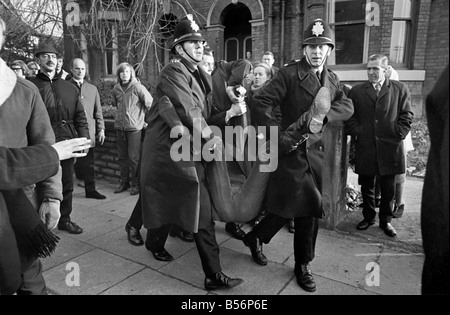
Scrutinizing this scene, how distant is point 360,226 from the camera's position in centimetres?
403

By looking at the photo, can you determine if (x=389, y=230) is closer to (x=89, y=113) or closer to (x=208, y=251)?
(x=208, y=251)

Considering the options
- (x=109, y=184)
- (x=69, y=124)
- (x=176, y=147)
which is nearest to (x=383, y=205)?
(x=176, y=147)

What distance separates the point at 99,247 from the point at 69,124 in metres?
1.75

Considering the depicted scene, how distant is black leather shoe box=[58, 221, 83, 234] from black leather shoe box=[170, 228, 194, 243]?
1068 millimetres

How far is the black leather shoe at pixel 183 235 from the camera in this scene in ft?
12.3

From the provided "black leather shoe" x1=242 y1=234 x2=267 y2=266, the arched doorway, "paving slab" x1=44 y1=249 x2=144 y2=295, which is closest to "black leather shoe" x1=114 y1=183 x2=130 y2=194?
"paving slab" x1=44 y1=249 x2=144 y2=295

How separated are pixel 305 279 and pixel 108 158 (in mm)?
4470

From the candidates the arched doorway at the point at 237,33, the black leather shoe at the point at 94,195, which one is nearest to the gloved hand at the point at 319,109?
the black leather shoe at the point at 94,195

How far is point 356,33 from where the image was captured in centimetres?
905

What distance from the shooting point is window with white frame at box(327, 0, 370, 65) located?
8875mm

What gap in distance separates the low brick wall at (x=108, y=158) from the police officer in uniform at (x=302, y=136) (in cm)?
385

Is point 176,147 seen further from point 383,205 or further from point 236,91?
point 383,205

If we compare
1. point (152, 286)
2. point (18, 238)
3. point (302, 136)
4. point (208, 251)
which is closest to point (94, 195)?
point (152, 286)

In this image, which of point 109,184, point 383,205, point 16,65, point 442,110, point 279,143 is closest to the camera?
point 442,110
